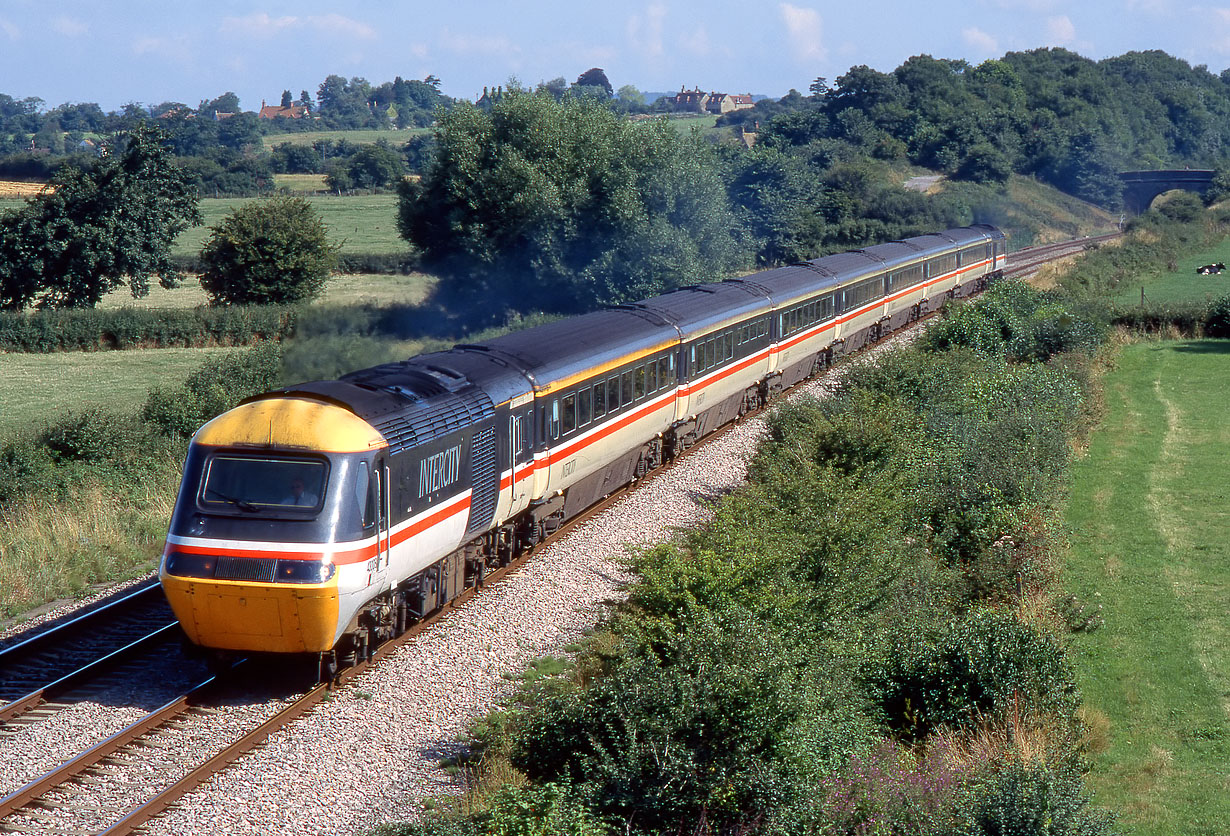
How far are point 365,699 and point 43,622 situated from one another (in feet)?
17.5

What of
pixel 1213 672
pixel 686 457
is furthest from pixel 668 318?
pixel 1213 672

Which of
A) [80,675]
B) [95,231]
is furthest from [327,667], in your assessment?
[95,231]

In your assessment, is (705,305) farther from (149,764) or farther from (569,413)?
(149,764)

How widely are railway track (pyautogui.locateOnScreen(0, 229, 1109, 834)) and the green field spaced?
1995cm

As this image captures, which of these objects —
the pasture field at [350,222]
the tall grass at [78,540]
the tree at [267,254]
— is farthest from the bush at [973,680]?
the pasture field at [350,222]

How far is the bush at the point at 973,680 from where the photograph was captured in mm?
12328

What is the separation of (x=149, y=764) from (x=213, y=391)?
51.2ft

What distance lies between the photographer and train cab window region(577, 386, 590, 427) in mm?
17656

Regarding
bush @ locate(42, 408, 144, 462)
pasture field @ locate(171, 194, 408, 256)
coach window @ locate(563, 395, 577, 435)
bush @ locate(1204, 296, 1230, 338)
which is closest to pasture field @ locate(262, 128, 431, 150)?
pasture field @ locate(171, 194, 408, 256)

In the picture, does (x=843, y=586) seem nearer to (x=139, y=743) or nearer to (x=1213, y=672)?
(x=1213, y=672)

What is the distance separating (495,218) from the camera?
48.0 meters

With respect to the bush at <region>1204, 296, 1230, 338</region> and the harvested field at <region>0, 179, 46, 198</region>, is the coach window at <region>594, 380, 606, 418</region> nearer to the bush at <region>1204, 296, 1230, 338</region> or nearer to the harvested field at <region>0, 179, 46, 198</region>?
the bush at <region>1204, 296, 1230, 338</region>

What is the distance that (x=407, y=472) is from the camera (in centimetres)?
1253

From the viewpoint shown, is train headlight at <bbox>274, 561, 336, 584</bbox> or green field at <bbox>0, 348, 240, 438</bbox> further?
green field at <bbox>0, 348, 240, 438</bbox>
